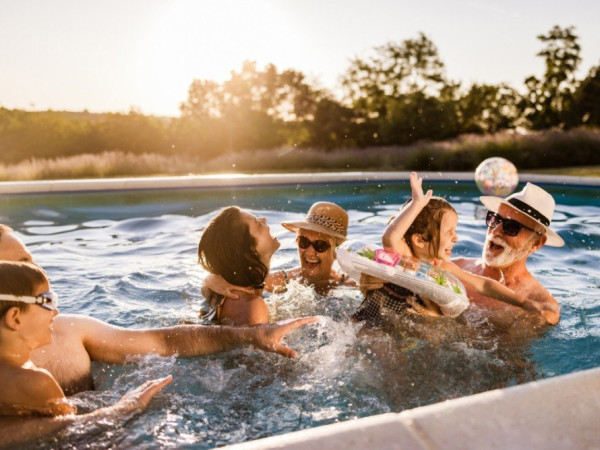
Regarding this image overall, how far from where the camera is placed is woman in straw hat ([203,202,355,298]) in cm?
475

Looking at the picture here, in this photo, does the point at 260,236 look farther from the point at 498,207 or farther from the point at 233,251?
the point at 498,207

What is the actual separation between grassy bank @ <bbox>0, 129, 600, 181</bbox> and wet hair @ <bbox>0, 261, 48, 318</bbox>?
14.7m

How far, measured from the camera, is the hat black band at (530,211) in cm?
425

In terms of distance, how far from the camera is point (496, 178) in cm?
726

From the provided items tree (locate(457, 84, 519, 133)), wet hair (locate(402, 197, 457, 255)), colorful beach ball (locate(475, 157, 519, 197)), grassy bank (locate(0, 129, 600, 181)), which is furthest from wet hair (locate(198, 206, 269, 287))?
tree (locate(457, 84, 519, 133))

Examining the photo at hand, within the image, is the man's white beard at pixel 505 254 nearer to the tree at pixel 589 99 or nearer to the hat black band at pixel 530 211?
the hat black band at pixel 530 211

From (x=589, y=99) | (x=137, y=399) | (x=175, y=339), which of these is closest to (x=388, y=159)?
(x=589, y=99)

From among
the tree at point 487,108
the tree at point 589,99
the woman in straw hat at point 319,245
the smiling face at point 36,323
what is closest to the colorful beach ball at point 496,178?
the woman in straw hat at point 319,245

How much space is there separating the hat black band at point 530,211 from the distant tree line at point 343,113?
2217 centimetres

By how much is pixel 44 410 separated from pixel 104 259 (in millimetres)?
5100

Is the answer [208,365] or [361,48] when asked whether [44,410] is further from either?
[361,48]

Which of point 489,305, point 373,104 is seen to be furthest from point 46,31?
point 489,305

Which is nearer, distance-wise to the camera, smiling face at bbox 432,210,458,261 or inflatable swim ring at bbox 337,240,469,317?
inflatable swim ring at bbox 337,240,469,317

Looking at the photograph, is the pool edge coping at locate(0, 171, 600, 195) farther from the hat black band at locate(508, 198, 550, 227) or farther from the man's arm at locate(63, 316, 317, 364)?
the man's arm at locate(63, 316, 317, 364)
